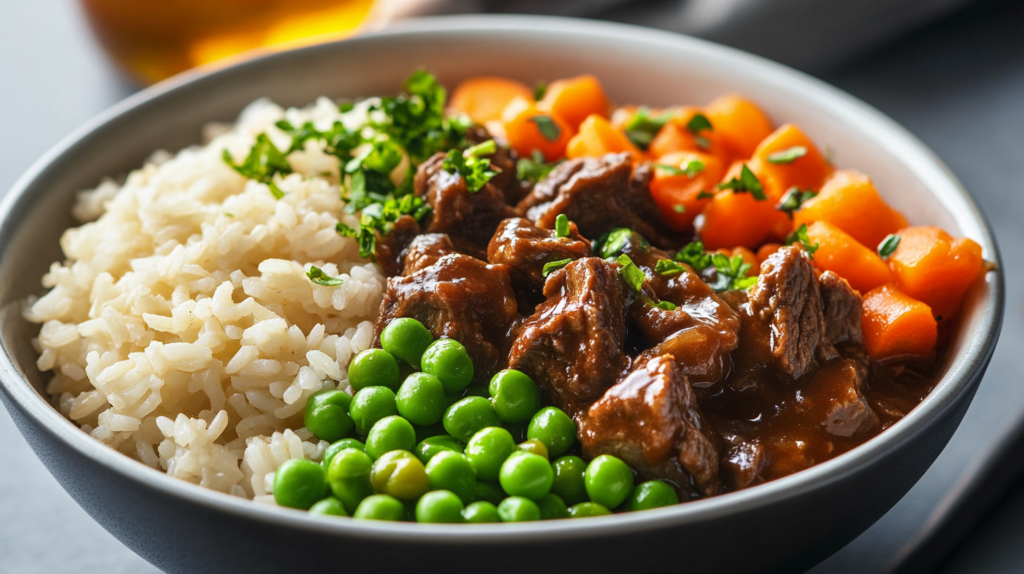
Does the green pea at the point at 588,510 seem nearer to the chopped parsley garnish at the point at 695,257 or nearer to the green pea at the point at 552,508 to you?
the green pea at the point at 552,508

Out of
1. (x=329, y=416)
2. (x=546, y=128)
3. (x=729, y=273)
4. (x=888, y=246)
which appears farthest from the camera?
(x=546, y=128)

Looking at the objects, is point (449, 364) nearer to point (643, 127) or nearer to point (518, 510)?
point (518, 510)

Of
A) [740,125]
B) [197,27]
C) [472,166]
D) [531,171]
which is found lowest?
[740,125]

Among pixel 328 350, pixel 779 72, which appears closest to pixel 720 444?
pixel 328 350

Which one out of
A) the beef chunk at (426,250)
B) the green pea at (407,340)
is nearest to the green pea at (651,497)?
the green pea at (407,340)

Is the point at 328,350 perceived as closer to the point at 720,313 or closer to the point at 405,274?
the point at 405,274

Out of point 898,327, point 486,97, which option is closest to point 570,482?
point 898,327

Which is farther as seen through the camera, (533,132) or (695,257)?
(533,132)

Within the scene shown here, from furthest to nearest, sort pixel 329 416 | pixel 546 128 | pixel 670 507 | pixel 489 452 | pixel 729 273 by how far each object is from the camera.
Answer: pixel 546 128, pixel 729 273, pixel 329 416, pixel 489 452, pixel 670 507

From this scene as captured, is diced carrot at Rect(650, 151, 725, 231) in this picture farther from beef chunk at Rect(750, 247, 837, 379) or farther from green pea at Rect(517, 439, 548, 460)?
green pea at Rect(517, 439, 548, 460)
